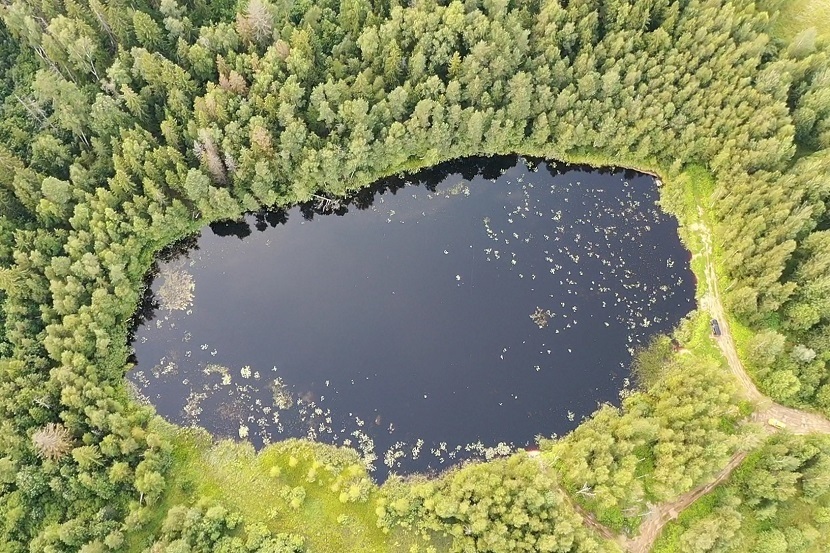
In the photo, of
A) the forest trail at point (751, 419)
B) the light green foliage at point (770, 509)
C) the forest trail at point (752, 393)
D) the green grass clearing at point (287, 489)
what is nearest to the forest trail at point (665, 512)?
the forest trail at point (751, 419)

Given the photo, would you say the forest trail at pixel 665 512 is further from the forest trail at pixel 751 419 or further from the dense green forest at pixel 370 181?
the dense green forest at pixel 370 181

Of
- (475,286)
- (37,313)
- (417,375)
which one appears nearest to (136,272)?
(37,313)

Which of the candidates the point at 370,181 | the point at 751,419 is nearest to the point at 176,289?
the point at 370,181

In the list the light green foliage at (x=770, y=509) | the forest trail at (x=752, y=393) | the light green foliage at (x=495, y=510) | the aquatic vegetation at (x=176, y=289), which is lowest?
the light green foliage at (x=770, y=509)

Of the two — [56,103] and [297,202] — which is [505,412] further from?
[56,103]

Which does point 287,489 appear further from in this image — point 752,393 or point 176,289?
point 752,393

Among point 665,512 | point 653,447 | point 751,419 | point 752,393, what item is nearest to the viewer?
point 665,512

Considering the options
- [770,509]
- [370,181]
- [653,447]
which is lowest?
[770,509]
